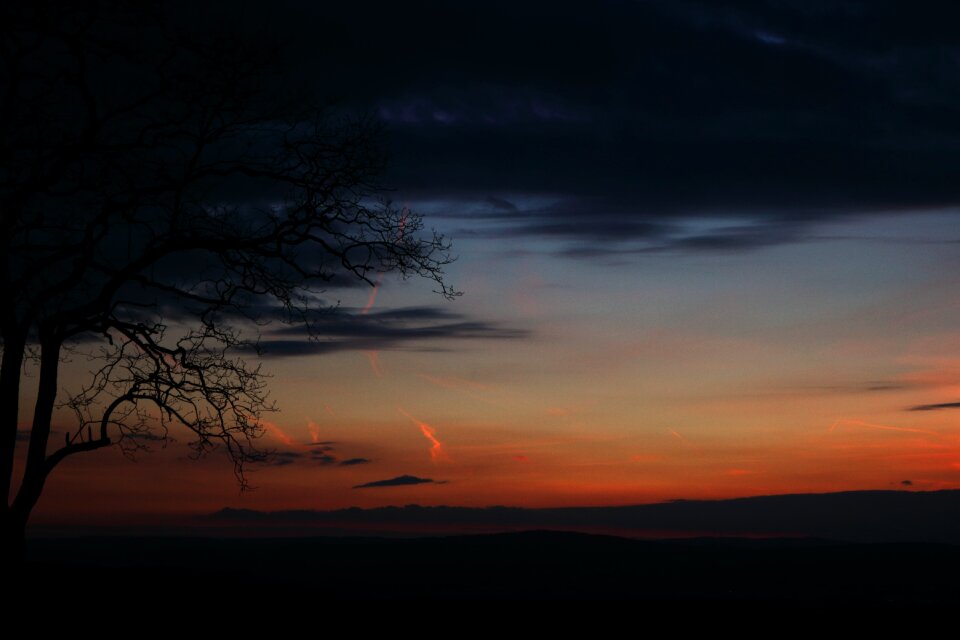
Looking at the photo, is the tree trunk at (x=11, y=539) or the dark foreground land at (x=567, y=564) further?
the dark foreground land at (x=567, y=564)

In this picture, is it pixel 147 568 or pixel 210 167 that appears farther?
pixel 147 568

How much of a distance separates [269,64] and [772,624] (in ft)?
43.5

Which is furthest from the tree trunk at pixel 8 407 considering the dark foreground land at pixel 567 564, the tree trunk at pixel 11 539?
the dark foreground land at pixel 567 564

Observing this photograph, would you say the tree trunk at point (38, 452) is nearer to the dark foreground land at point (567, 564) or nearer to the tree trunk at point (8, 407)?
the tree trunk at point (8, 407)

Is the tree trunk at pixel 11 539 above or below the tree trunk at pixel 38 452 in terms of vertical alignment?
below

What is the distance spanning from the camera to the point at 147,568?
21.3m

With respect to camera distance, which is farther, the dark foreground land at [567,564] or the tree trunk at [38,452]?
the dark foreground land at [567,564]

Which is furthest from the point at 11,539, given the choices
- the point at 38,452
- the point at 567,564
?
the point at 567,564

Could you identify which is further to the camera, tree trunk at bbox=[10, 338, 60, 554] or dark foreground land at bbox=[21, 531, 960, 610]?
dark foreground land at bbox=[21, 531, 960, 610]

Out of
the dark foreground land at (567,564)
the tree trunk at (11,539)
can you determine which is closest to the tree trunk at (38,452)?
the tree trunk at (11,539)

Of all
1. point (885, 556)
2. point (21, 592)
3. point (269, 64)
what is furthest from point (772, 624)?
point (885, 556)

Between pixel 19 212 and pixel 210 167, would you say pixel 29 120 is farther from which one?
pixel 210 167

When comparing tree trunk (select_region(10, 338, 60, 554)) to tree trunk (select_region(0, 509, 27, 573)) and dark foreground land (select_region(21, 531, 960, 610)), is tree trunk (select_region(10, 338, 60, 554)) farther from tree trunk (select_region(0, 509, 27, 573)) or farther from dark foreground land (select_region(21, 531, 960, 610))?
dark foreground land (select_region(21, 531, 960, 610))

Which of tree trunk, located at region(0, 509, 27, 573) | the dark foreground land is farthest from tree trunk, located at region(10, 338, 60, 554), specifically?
the dark foreground land
